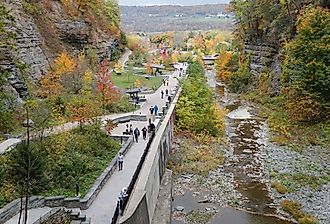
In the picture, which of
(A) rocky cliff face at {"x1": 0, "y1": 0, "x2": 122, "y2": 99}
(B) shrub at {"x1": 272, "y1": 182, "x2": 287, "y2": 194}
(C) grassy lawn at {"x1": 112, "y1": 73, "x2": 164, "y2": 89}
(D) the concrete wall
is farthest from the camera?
(C) grassy lawn at {"x1": 112, "y1": 73, "x2": 164, "y2": 89}

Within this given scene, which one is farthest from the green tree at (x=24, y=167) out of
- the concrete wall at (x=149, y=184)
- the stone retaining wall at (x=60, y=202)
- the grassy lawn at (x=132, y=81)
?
the grassy lawn at (x=132, y=81)

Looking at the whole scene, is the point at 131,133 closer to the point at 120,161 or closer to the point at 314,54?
the point at 120,161

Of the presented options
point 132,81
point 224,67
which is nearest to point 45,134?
point 132,81

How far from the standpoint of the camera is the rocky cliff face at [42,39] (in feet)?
99.5

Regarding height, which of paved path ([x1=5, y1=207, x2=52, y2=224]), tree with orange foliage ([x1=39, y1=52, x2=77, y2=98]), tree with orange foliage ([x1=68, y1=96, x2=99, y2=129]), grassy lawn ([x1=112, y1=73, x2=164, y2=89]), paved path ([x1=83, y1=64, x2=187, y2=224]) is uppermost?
tree with orange foliage ([x1=39, y1=52, x2=77, y2=98])

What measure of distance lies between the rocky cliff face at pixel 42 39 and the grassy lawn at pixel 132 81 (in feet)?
14.1

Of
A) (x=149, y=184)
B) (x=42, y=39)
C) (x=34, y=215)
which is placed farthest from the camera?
(x=42, y=39)

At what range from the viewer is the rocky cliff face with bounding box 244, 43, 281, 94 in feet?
181

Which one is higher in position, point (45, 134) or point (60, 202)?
point (45, 134)

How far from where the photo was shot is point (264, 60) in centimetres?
6091

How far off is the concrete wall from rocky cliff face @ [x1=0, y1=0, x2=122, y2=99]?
353 inches

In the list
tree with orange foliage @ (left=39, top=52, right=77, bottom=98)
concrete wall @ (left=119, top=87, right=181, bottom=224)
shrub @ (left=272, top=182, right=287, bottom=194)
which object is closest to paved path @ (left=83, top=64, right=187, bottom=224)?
concrete wall @ (left=119, top=87, right=181, bottom=224)

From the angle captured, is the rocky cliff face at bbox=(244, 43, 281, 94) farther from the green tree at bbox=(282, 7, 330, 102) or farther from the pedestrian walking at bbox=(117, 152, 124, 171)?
the pedestrian walking at bbox=(117, 152, 124, 171)

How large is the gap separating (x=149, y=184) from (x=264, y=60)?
4362 cm
